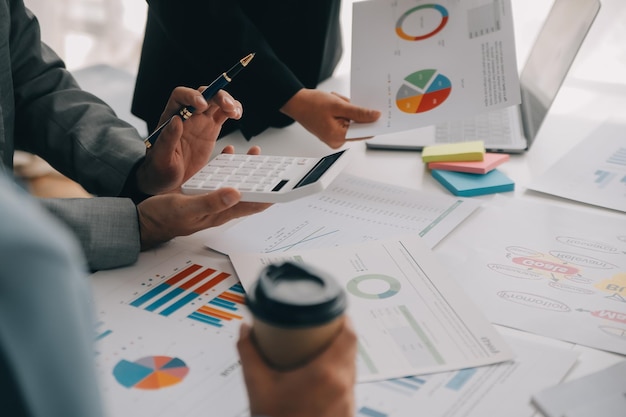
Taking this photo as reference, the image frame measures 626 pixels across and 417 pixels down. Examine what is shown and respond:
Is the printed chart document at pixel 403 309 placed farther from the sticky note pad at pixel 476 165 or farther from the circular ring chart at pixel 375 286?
the sticky note pad at pixel 476 165

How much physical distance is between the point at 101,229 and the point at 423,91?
54cm

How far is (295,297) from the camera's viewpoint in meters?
0.45

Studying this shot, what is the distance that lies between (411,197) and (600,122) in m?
0.51

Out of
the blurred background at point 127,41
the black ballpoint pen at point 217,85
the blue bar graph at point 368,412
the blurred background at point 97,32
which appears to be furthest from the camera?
the blurred background at point 97,32

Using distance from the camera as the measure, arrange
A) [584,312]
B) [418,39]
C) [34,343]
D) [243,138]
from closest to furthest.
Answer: [34,343] → [584,312] → [418,39] → [243,138]

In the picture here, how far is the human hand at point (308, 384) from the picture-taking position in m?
0.46

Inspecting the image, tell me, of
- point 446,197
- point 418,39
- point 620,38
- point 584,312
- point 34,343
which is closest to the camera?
point 34,343

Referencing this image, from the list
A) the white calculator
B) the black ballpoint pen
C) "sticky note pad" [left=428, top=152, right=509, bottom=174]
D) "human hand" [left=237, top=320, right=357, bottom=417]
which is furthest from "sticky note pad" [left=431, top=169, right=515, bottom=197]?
"human hand" [left=237, top=320, right=357, bottom=417]

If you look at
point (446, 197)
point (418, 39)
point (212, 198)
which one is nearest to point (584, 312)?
point (446, 197)

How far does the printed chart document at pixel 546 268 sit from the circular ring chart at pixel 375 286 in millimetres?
82

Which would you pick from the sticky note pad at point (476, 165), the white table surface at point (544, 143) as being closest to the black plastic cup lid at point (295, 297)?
the white table surface at point (544, 143)

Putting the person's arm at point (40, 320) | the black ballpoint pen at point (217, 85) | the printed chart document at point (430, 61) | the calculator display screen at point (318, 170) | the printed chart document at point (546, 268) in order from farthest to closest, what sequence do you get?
the printed chart document at point (430, 61)
the black ballpoint pen at point (217, 85)
the calculator display screen at point (318, 170)
the printed chart document at point (546, 268)
the person's arm at point (40, 320)

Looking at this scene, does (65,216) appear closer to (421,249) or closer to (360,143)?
(421,249)

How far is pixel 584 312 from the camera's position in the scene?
0.82 metres
